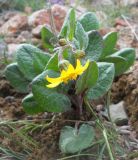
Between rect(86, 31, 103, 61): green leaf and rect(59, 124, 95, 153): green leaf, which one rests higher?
rect(86, 31, 103, 61): green leaf

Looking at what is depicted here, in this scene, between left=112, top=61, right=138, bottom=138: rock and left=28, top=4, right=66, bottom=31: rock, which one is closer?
left=112, top=61, right=138, bottom=138: rock

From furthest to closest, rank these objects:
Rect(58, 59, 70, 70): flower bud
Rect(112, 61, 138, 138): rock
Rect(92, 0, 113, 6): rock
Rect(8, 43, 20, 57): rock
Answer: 1. Rect(92, 0, 113, 6): rock
2. Rect(8, 43, 20, 57): rock
3. Rect(112, 61, 138, 138): rock
4. Rect(58, 59, 70, 70): flower bud

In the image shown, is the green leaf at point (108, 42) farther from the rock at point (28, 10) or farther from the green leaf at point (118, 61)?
the rock at point (28, 10)

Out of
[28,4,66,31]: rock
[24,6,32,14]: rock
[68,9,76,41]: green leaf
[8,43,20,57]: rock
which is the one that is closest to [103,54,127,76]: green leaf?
[68,9,76,41]: green leaf

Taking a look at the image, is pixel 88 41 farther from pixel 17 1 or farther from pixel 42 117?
pixel 17 1

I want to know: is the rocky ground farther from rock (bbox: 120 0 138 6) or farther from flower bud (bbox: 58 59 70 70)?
rock (bbox: 120 0 138 6)

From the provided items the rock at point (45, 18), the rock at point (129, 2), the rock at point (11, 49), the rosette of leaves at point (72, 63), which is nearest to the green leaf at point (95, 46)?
the rosette of leaves at point (72, 63)

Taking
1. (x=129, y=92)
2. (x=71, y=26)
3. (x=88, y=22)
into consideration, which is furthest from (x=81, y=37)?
(x=129, y=92)

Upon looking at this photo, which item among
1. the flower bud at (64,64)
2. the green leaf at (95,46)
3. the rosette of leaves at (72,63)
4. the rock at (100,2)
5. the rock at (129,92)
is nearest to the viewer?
the flower bud at (64,64)
